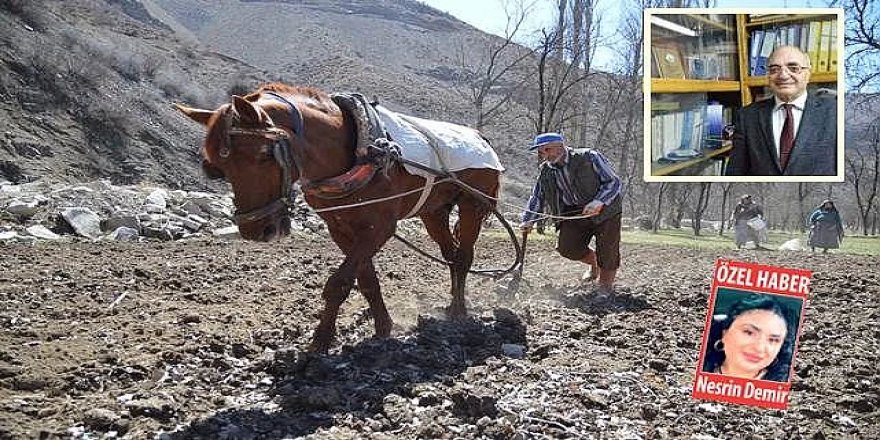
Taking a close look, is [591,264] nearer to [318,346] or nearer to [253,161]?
[318,346]

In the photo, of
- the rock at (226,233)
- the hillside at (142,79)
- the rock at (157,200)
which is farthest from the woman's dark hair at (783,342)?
the rock at (157,200)

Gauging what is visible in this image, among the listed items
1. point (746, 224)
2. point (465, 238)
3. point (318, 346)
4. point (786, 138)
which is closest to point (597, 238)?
point (465, 238)

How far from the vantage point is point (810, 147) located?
15.9 ft

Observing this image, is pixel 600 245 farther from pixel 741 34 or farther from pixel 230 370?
pixel 230 370

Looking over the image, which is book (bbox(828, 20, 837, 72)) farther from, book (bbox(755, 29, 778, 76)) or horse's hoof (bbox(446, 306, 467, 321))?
horse's hoof (bbox(446, 306, 467, 321))

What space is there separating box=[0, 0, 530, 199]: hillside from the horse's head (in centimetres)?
219

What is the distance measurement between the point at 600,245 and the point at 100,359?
15.1 ft

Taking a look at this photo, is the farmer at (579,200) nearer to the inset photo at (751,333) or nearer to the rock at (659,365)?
the rock at (659,365)

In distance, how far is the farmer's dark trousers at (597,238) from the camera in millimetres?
7004

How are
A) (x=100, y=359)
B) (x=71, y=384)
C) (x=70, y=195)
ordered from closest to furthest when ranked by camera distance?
(x=71, y=384), (x=100, y=359), (x=70, y=195)

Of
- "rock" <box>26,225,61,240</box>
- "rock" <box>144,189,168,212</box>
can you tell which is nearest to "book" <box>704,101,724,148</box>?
"rock" <box>26,225,61,240</box>

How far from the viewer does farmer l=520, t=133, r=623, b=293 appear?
6.74 metres

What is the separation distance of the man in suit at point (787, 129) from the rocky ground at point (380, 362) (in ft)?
3.95

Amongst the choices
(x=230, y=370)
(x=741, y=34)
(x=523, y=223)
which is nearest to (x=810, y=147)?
(x=741, y=34)
